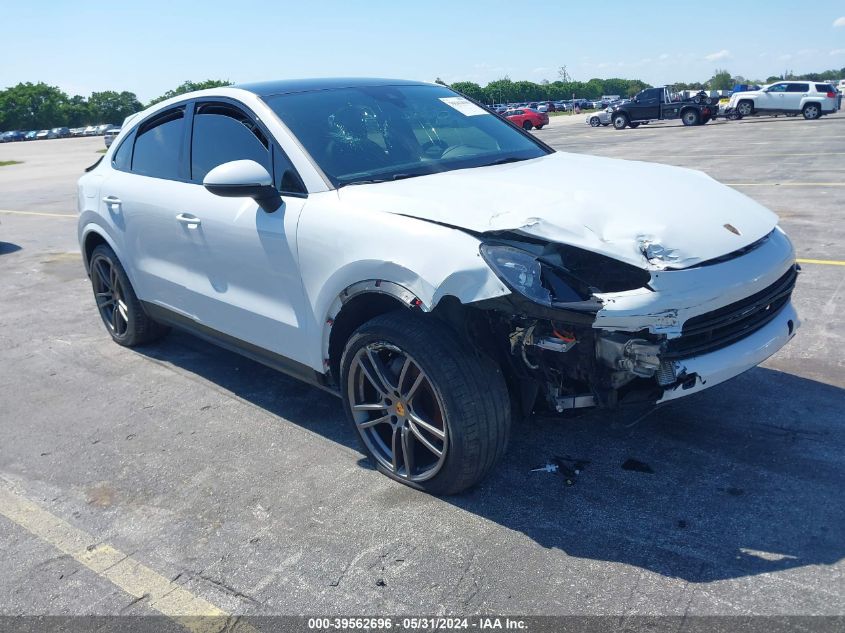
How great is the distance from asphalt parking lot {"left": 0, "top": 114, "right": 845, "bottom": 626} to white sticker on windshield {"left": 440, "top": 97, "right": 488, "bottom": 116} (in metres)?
1.68

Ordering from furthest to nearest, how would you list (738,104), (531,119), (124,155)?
(531,119), (738,104), (124,155)

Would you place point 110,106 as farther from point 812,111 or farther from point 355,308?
point 355,308

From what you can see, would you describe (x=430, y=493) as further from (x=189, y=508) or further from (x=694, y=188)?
(x=694, y=188)

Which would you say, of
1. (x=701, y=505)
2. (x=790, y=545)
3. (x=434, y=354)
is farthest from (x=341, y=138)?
(x=790, y=545)

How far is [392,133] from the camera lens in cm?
406

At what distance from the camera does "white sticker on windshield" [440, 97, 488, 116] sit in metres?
4.59

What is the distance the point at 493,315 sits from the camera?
292 centimetres

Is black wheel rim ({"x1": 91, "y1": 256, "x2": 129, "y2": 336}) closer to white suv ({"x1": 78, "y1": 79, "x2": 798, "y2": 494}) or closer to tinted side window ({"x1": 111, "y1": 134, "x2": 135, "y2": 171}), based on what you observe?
tinted side window ({"x1": 111, "y1": 134, "x2": 135, "y2": 171})

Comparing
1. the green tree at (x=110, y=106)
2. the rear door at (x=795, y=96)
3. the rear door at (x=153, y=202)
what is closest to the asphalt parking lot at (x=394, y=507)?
the rear door at (x=153, y=202)

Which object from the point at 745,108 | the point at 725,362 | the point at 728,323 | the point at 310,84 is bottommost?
the point at 725,362

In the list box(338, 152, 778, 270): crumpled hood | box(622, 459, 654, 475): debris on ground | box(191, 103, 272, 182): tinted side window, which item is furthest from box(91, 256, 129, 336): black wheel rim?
box(622, 459, 654, 475): debris on ground

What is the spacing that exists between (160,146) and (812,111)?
33.8 metres

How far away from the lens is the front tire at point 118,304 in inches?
210

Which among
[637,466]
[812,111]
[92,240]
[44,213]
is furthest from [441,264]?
[812,111]
